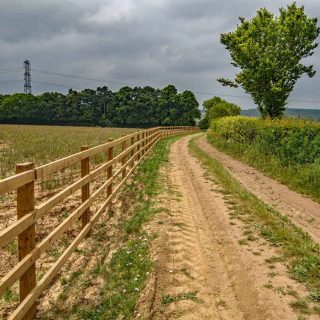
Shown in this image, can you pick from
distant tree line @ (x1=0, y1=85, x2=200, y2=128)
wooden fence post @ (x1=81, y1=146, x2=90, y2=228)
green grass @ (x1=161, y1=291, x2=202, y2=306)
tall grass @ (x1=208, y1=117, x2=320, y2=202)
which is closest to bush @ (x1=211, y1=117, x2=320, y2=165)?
tall grass @ (x1=208, y1=117, x2=320, y2=202)

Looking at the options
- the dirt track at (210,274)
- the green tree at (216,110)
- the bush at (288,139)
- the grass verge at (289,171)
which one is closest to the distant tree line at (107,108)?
the green tree at (216,110)

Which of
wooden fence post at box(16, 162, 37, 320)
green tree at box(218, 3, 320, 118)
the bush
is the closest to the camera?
wooden fence post at box(16, 162, 37, 320)

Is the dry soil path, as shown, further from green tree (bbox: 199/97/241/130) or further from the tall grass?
green tree (bbox: 199/97/241/130)

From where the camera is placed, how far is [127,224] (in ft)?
25.5

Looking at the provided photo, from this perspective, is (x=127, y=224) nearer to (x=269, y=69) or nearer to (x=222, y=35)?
(x=269, y=69)

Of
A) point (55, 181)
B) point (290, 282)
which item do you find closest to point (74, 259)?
point (290, 282)

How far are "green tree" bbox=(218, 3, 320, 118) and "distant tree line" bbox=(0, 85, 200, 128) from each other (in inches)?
2156

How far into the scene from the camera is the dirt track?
14.8 ft

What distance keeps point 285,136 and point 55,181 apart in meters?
9.38

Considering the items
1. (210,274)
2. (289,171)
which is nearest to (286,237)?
(210,274)

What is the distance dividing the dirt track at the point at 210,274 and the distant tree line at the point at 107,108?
7946 centimetres

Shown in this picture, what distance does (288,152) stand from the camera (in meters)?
14.9

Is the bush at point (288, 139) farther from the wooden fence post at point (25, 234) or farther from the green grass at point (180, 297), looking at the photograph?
the wooden fence post at point (25, 234)

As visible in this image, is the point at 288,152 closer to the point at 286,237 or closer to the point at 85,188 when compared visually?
the point at 286,237
